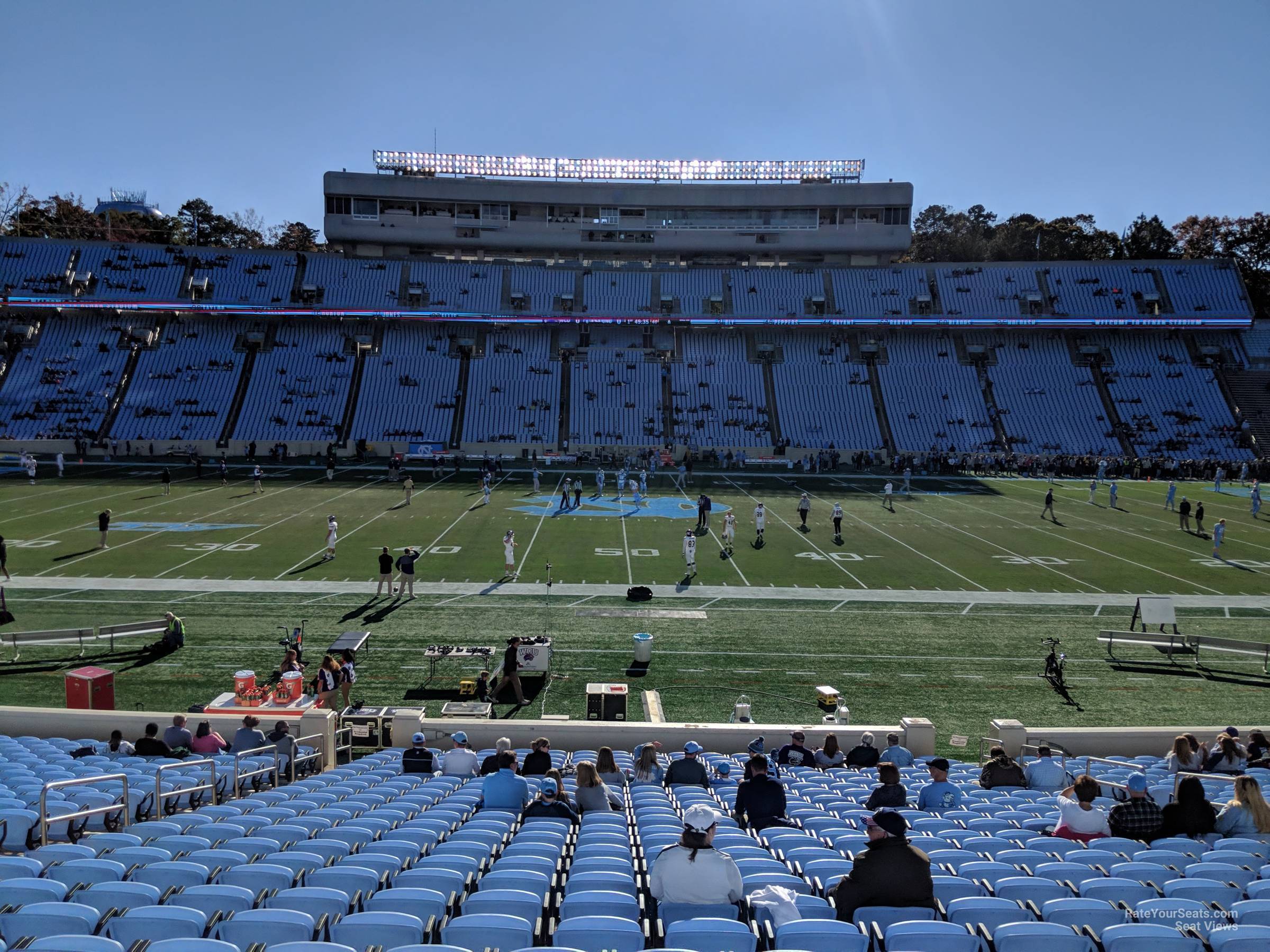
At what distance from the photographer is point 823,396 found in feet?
197

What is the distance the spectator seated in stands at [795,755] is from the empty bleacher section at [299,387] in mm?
47523

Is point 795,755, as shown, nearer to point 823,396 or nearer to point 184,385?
point 823,396

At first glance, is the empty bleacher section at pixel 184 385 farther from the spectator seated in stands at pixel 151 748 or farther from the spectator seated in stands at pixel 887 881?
the spectator seated in stands at pixel 887 881

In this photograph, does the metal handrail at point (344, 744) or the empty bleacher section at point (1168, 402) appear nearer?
the metal handrail at point (344, 744)

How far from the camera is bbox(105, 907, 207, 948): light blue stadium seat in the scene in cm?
434

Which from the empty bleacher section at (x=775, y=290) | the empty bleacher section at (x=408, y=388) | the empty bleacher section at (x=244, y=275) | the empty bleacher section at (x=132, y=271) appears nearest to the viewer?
the empty bleacher section at (x=408, y=388)

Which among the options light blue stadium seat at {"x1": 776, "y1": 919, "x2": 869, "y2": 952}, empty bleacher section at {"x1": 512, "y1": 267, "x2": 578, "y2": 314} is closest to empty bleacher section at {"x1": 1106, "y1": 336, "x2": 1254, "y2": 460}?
empty bleacher section at {"x1": 512, "y1": 267, "x2": 578, "y2": 314}

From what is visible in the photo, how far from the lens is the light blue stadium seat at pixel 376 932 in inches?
172

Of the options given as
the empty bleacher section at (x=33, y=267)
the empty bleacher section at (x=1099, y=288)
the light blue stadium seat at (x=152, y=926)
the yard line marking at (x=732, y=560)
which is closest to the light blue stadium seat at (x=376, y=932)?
the light blue stadium seat at (x=152, y=926)

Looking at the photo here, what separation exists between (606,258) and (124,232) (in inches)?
1938

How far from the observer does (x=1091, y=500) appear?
133 feet

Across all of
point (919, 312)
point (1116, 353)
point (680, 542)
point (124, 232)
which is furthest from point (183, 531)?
point (124, 232)

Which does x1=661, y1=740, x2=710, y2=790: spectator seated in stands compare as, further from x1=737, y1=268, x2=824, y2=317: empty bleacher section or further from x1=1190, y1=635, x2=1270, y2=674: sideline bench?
x1=737, y1=268, x2=824, y2=317: empty bleacher section

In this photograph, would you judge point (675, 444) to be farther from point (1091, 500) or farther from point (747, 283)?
point (1091, 500)
